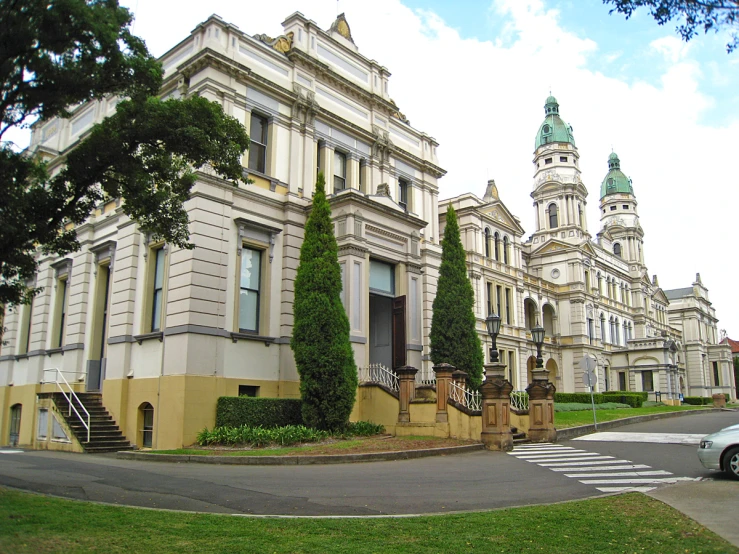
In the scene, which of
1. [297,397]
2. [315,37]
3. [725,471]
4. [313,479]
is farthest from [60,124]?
[725,471]

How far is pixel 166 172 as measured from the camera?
12508 mm

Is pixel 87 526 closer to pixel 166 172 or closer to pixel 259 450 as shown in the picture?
pixel 166 172

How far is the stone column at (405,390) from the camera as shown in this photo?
1944cm

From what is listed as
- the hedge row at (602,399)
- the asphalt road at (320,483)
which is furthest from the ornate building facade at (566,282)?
the asphalt road at (320,483)

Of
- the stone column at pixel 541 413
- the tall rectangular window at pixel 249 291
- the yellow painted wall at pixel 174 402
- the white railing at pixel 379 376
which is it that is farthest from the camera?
the white railing at pixel 379 376

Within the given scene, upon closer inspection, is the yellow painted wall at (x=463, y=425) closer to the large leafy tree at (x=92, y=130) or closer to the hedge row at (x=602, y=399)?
the large leafy tree at (x=92, y=130)

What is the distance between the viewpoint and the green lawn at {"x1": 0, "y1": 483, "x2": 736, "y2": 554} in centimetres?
631

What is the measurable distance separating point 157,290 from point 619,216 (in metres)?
70.6

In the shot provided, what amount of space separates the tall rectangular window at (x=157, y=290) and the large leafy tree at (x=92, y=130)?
7042mm

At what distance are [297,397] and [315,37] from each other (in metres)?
13.8

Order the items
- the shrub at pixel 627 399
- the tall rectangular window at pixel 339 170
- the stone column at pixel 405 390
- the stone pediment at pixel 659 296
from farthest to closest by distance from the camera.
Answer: the stone pediment at pixel 659 296, the shrub at pixel 627 399, the tall rectangular window at pixel 339 170, the stone column at pixel 405 390

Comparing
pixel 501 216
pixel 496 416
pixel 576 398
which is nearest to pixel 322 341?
pixel 496 416

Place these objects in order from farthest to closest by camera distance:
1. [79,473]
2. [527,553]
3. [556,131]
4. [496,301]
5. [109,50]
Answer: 1. [556,131]
2. [496,301]
3. [79,473]
4. [109,50]
5. [527,553]

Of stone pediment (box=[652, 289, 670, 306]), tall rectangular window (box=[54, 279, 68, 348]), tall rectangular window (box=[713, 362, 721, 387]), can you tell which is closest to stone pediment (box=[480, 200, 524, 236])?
tall rectangular window (box=[54, 279, 68, 348])
